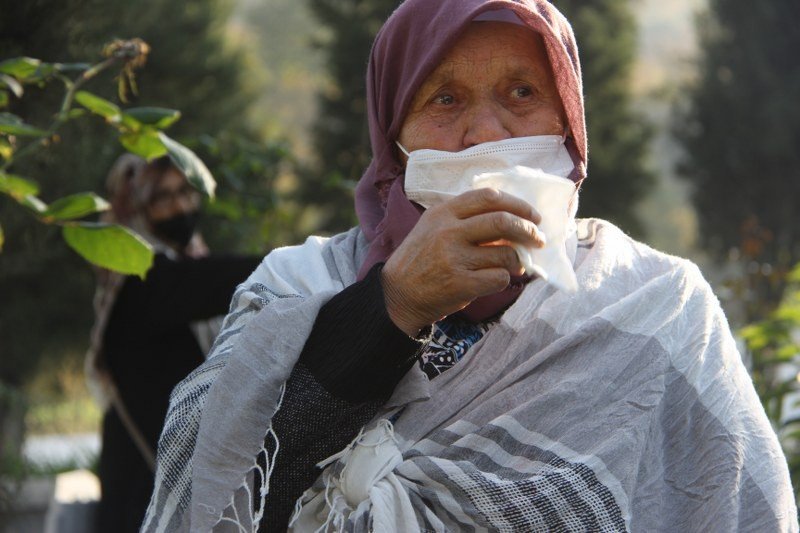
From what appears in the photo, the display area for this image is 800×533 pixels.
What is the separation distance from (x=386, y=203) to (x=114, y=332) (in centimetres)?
231

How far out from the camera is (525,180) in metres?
1.71

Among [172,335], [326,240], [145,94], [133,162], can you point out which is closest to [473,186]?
[326,240]

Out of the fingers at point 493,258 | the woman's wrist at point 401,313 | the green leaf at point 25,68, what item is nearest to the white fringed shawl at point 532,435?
the woman's wrist at point 401,313

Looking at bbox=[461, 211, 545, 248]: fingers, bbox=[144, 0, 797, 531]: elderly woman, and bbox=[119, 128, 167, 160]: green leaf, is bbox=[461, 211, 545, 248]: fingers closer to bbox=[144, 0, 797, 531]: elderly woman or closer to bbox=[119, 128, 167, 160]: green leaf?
bbox=[144, 0, 797, 531]: elderly woman

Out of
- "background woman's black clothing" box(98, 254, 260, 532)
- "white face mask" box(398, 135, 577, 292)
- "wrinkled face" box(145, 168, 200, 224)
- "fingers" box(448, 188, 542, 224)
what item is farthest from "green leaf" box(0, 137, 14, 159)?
"wrinkled face" box(145, 168, 200, 224)

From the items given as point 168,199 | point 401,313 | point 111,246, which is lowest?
point 168,199

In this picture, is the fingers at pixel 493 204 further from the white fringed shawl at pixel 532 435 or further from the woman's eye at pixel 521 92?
the woman's eye at pixel 521 92

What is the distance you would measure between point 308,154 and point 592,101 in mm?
3930

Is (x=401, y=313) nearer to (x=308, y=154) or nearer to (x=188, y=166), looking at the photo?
(x=188, y=166)

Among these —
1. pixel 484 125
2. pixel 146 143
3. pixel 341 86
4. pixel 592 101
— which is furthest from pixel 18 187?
pixel 592 101

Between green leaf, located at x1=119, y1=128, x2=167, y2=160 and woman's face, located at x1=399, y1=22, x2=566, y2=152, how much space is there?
58cm

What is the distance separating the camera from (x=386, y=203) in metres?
2.10

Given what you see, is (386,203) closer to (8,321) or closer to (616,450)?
(616,450)

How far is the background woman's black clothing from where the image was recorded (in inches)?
154
